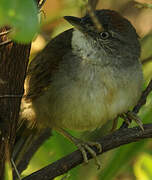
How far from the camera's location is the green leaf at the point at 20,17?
0.85 metres

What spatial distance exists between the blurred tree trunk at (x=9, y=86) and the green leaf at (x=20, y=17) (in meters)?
1.08

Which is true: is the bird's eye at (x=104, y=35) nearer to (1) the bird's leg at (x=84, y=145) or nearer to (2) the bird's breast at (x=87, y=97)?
(2) the bird's breast at (x=87, y=97)

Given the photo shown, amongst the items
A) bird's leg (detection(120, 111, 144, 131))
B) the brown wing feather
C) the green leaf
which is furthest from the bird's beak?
the green leaf

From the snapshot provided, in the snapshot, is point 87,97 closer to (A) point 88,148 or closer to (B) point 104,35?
(A) point 88,148

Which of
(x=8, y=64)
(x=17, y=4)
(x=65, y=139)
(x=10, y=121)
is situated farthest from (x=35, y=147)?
(x=17, y=4)

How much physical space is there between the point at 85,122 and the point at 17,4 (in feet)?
6.49

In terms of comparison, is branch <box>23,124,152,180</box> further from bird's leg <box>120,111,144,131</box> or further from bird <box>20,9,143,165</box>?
bird's leg <box>120,111,144,131</box>

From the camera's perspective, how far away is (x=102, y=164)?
2.64 metres

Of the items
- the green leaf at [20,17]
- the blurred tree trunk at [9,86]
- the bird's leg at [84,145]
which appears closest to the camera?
the green leaf at [20,17]

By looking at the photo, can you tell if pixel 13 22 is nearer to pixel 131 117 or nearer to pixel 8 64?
pixel 8 64

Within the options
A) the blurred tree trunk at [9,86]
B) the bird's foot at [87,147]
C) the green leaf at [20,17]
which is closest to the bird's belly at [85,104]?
the bird's foot at [87,147]

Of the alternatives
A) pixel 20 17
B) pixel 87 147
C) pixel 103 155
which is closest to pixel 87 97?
pixel 87 147

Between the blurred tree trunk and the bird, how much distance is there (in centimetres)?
61

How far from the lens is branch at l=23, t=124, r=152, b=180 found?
211 cm
